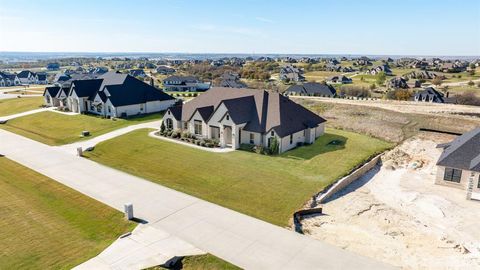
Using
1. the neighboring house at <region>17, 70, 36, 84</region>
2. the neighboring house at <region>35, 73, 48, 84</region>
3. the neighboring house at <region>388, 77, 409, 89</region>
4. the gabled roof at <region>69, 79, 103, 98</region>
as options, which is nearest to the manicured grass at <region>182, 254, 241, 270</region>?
the gabled roof at <region>69, 79, 103, 98</region>

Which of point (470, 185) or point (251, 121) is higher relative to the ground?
point (251, 121)

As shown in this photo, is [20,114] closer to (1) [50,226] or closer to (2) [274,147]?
(1) [50,226]

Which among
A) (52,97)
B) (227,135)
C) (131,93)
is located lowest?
(227,135)

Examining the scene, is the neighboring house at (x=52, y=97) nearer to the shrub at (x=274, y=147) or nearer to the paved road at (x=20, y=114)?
the paved road at (x=20, y=114)

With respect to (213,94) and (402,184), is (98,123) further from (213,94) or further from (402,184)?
(402,184)

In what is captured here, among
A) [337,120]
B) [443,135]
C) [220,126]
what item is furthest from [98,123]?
[443,135]

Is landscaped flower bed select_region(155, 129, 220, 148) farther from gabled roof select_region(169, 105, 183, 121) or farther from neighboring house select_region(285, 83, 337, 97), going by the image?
neighboring house select_region(285, 83, 337, 97)

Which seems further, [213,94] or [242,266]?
[213,94]

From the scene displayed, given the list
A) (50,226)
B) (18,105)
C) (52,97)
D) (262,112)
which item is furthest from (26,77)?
(50,226)
